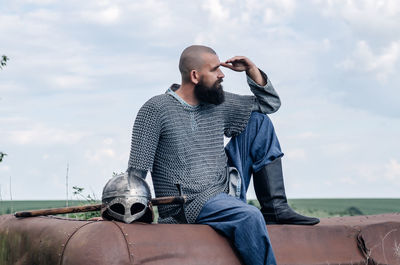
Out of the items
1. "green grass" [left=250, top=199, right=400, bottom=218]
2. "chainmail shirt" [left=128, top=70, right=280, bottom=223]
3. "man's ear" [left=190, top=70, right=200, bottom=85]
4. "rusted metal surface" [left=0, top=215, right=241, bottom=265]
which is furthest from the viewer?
"green grass" [left=250, top=199, right=400, bottom=218]

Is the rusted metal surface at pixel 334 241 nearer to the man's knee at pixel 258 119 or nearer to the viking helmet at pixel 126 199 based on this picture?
the man's knee at pixel 258 119

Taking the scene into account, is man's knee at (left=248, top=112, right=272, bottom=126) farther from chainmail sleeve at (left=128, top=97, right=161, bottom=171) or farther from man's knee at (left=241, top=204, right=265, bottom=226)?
man's knee at (left=241, top=204, right=265, bottom=226)

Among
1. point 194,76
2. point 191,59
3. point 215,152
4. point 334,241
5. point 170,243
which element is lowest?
point 334,241

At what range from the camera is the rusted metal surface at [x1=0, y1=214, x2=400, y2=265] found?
16.8ft

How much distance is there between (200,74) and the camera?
601 centimetres

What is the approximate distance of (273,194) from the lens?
637cm

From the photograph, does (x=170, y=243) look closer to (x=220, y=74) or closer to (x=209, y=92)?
(x=209, y=92)

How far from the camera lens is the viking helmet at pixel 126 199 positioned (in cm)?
533

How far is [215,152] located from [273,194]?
0.69m

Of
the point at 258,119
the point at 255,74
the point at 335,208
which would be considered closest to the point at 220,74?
the point at 255,74

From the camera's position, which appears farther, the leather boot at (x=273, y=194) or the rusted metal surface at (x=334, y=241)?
the leather boot at (x=273, y=194)

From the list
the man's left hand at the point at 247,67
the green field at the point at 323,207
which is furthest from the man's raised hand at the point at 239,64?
the green field at the point at 323,207

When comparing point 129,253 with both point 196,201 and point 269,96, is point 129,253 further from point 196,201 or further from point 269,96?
point 269,96

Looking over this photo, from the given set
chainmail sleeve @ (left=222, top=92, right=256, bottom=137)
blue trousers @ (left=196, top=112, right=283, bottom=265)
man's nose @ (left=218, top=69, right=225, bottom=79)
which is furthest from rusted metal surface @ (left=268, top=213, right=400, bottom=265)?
man's nose @ (left=218, top=69, right=225, bottom=79)
